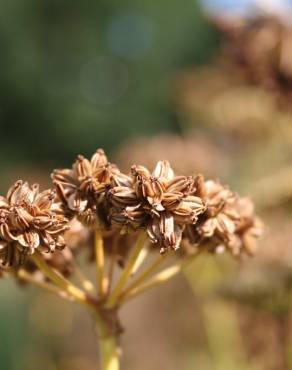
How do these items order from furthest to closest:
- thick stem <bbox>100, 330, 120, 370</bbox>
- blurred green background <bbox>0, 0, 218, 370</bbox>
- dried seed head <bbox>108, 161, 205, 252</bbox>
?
blurred green background <bbox>0, 0, 218, 370</bbox> → thick stem <bbox>100, 330, 120, 370</bbox> → dried seed head <bbox>108, 161, 205, 252</bbox>

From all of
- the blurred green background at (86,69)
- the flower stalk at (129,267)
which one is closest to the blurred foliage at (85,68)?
the blurred green background at (86,69)

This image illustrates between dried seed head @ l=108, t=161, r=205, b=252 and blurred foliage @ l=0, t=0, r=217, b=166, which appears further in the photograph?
blurred foliage @ l=0, t=0, r=217, b=166

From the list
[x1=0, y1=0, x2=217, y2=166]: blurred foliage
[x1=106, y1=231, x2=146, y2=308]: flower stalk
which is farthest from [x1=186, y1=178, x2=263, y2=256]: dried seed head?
[x1=0, y1=0, x2=217, y2=166]: blurred foliage

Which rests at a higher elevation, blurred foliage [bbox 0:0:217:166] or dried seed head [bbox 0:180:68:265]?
blurred foliage [bbox 0:0:217:166]

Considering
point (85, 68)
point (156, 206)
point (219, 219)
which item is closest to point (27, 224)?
point (156, 206)

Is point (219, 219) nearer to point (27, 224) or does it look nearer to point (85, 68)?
point (27, 224)

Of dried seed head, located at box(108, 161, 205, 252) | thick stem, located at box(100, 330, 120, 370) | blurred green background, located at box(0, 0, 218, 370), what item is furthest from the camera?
blurred green background, located at box(0, 0, 218, 370)

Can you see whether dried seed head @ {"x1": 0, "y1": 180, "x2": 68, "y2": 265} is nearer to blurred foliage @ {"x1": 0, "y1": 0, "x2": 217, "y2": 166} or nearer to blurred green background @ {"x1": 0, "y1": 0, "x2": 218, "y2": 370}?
blurred green background @ {"x1": 0, "y1": 0, "x2": 218, "y2": 370}

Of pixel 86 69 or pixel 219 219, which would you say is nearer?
pixel 219 219
